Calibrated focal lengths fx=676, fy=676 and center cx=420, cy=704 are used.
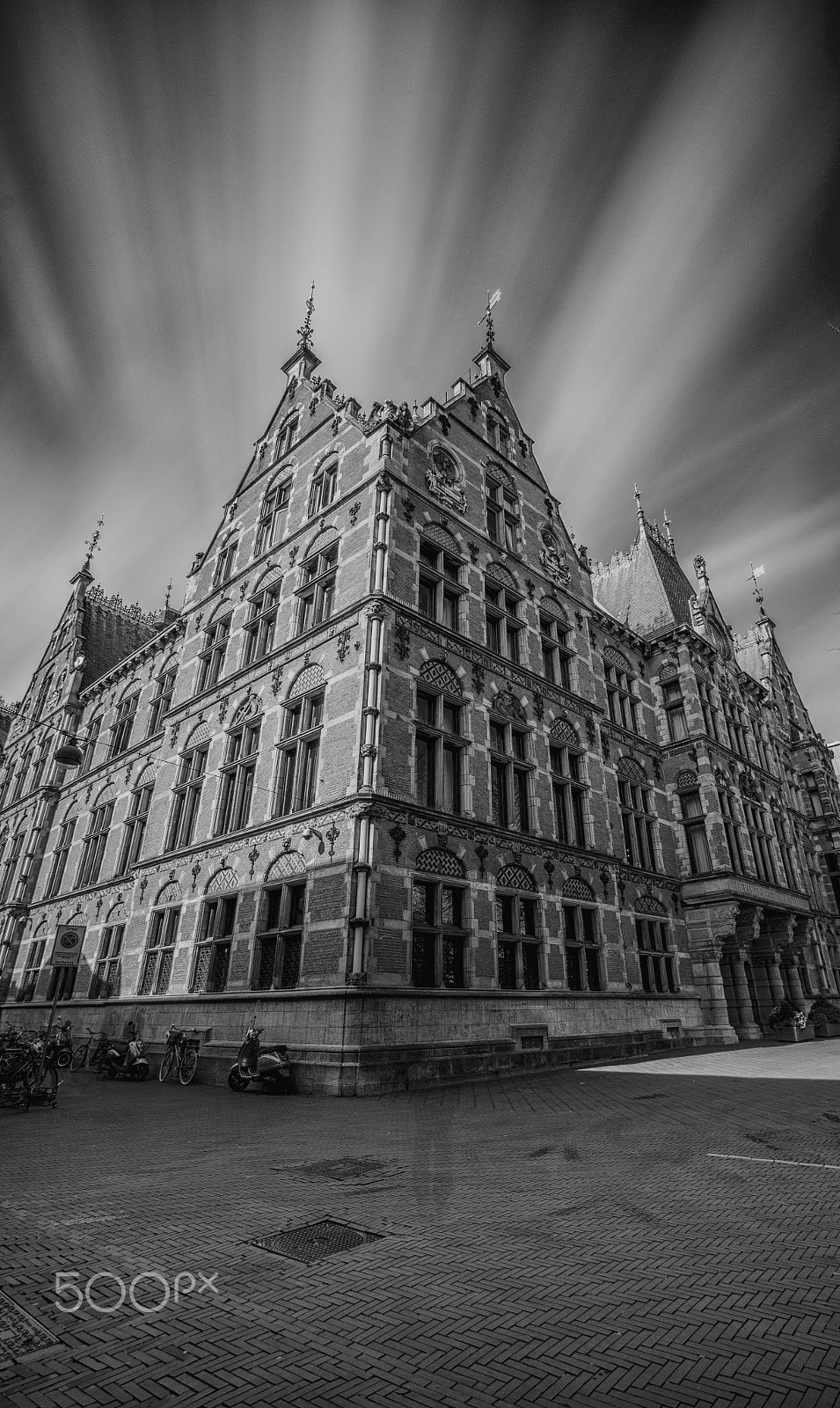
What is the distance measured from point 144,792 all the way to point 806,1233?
26.4 m

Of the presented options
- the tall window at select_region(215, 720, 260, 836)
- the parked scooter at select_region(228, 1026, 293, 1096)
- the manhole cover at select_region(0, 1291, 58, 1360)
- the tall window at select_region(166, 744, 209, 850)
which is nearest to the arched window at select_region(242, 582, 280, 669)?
the tall window at select_region(215, 720, 260, 836)

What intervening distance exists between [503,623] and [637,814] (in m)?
9.69

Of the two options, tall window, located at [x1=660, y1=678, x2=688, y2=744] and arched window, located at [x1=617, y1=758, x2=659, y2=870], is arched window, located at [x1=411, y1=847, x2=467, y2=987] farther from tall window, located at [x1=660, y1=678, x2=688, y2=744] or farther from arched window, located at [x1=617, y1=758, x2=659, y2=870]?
tall window, located at [x1=660, y1=678, x2=688, y2=744]

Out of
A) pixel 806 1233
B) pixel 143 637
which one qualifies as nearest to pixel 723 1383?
pixel 806 1233

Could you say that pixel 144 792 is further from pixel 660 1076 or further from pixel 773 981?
pixel 773 981

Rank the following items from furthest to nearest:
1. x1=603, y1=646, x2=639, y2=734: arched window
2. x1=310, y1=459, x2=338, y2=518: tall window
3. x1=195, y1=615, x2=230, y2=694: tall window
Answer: x1=603, y1=646, x2=639, y2=734: arched window → x1=195, y1=615, x2=230, y2=694: tall window → x1=310, y1=459, x2=338, y2=518: tall window

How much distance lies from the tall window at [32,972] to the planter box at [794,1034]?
30485mm

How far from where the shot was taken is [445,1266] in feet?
14.7

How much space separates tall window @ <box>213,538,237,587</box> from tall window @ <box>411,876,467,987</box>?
17.0 metres

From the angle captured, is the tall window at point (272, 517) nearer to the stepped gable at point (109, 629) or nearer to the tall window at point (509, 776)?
the tall window at point (509, 776)

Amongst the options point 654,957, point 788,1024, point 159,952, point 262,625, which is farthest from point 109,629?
point 788,1024

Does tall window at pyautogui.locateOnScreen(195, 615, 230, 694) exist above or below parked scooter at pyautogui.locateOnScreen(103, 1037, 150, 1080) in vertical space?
above

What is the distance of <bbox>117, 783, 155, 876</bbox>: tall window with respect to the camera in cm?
2628

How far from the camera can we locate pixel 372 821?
53.3ft
